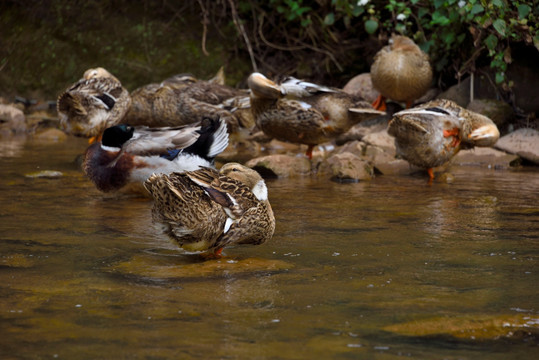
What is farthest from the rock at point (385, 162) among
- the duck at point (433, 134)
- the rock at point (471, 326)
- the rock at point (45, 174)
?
the rock at point (471, 326)

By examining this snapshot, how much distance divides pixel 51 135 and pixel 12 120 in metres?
0.86

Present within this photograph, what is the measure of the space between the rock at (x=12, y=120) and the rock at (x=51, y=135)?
1.62 ft

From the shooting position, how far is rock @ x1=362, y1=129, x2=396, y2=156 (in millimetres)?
9555

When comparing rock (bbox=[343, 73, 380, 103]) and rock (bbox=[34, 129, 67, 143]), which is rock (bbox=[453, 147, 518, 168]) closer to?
rock (bbox=[343, 73, 380, 103])

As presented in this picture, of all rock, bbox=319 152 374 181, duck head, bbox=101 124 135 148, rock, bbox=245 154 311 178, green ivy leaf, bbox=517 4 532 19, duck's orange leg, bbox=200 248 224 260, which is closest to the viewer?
duck's orange leg, bbox=200 248 224 260

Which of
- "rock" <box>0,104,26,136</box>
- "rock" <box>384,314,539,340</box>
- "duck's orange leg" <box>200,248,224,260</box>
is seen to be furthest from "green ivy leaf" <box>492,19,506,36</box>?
"rock" <box>0,104,26,136</box>

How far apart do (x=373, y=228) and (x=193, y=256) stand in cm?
134

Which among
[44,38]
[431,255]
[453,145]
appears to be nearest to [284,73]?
[44,38]

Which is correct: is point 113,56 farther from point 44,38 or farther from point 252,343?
point 252,343

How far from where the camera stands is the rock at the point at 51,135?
37.5ft

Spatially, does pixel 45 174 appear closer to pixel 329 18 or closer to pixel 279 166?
pixel 279 166

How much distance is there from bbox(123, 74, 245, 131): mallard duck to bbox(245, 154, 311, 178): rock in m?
1.50

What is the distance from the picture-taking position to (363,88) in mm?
10891

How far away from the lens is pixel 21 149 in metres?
9.86
